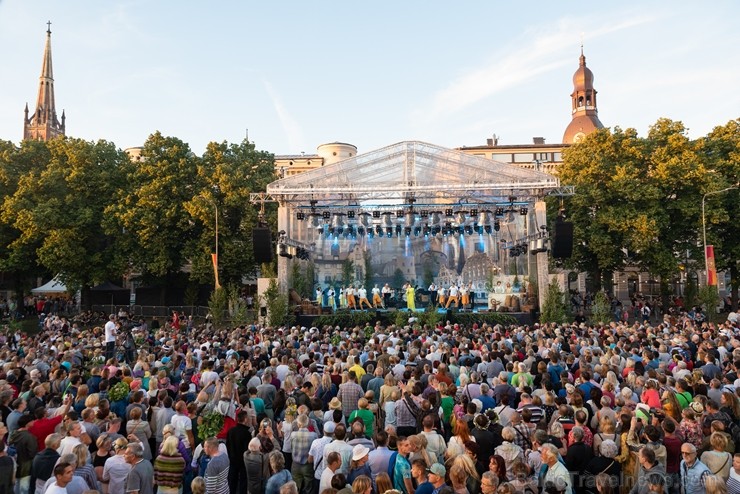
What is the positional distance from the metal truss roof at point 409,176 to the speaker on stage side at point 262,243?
1.89 metres

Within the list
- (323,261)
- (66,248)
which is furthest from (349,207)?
(66,248)

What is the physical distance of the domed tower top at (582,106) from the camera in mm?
52875

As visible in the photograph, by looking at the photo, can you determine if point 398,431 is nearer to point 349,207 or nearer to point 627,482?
point 627,482

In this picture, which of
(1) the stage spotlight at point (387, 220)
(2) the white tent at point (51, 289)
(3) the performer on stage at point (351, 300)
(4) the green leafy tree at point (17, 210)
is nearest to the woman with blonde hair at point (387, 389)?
(1) the stage spotlight at point (387, 220)

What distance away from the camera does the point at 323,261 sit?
1067 inches

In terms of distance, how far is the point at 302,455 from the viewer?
5.51 meters

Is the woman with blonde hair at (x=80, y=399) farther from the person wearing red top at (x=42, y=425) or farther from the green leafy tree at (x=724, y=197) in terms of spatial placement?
the green leafy tree at (x=724, y=197)

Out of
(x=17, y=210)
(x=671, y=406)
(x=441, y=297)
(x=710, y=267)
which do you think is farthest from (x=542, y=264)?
(x=17, y=210)

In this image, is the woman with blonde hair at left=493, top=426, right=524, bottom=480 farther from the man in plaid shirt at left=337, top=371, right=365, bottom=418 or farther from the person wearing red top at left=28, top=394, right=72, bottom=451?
the person wearing red top at left=28, top=394, right=72, bottom=451

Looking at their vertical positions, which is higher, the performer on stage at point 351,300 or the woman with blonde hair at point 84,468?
the performer on stage at point 351,300

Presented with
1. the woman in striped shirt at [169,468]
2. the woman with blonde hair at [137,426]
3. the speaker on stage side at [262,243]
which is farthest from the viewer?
the speaker on stage side at [262,243]

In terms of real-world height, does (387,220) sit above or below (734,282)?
above

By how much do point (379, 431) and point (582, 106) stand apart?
182 ft

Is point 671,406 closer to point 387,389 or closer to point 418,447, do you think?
point 418,447
